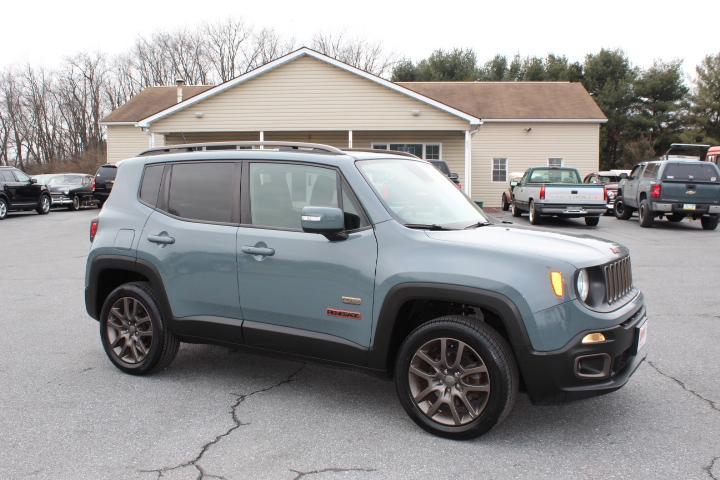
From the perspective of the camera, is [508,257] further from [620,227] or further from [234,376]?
[620,227]

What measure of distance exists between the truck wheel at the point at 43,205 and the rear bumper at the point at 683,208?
21.1m

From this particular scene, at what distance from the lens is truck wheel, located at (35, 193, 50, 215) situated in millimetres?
23828

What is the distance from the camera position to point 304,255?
4.11 metres

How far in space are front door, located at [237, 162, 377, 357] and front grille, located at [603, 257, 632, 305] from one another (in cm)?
139

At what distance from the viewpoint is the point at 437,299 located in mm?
3705

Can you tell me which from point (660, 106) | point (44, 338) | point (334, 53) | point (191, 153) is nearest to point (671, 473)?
point (191, 153)

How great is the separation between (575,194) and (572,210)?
0.45 metres

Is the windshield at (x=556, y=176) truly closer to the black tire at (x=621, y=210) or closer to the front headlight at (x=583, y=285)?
the black tire at (x=621, y=210)

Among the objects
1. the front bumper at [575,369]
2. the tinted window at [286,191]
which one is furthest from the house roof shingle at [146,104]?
the front bumper at [575,369]

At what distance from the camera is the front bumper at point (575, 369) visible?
3.46 metres

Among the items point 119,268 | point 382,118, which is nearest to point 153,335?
point 119,268

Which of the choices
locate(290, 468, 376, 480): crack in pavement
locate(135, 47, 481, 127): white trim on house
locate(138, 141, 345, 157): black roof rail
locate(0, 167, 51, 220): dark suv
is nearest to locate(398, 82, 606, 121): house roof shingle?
locate(135, 47, 481, 127): white trim on house

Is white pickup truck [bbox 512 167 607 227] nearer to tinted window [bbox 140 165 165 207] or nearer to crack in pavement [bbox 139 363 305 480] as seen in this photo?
crack in pavement [bbox 139 363 305 480]

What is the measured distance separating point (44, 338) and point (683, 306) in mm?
7096
